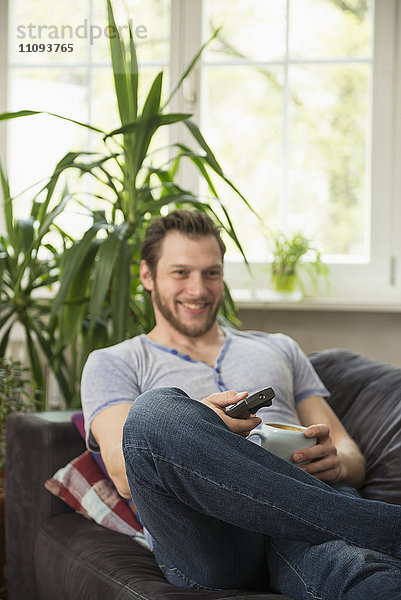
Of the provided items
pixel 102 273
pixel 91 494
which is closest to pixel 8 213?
pixel 102 273

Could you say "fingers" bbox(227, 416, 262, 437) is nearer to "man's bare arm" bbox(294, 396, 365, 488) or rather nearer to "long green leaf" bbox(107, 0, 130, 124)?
"man's bare arm" bbox(294, 396, 365, 488)

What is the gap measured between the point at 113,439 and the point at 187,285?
46 cm

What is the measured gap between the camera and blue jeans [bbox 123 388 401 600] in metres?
1.26

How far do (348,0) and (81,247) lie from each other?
1457 millimetres

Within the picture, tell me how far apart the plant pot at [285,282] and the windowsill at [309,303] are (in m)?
0.02

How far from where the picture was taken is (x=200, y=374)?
71.9 inches

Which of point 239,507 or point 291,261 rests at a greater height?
point 291,261

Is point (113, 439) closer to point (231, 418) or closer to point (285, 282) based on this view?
point (231, 418)

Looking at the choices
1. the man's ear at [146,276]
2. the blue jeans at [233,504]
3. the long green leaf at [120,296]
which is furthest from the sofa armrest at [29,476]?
the blue jeans at [233,504]

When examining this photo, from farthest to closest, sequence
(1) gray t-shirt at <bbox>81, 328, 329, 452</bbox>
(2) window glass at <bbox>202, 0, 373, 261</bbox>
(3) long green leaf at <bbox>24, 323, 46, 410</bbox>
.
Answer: (2) window glass at <bbox>202, 0, 373, 261</bbox>, (3) long green leaf at <bbox>24, 323, 46, 410</bbox>, (1) gray t-shirt at <bbox>81, 328, 329, 452</bbox>

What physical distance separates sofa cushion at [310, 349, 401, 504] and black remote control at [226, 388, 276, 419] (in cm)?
44

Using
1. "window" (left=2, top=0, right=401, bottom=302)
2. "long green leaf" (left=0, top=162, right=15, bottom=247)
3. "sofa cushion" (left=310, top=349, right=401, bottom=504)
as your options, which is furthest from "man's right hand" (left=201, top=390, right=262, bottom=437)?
"window" (left=2, top=0, right=401, bottom=302)

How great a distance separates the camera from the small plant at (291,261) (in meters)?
2.68

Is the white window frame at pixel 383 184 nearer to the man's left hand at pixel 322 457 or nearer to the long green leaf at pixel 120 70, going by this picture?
the long green leaf at pixel 120 70
